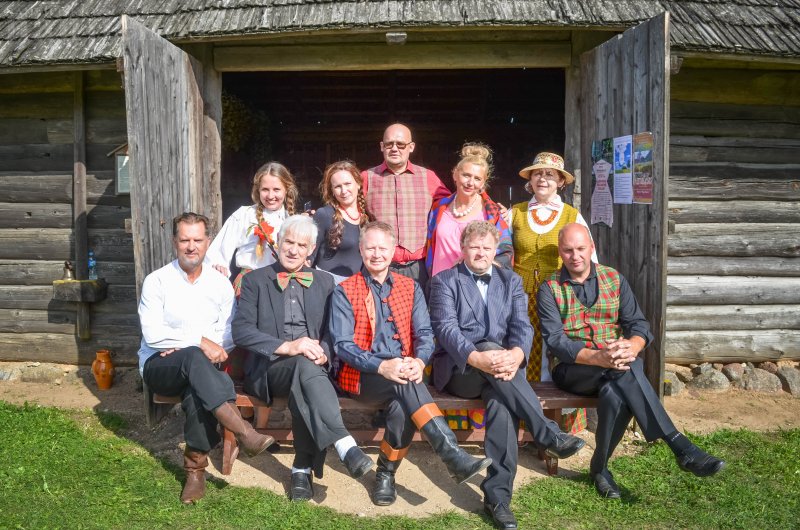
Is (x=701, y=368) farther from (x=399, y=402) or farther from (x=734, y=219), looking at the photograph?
(x=399, y=402)

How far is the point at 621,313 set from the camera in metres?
4.41

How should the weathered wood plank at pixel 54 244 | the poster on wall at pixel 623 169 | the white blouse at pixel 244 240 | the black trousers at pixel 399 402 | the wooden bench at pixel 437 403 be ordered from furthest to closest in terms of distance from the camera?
the weathered wood plank at pixel 54 244, the poster on wall at pixel 623 169, the white blouse at pixel 244 240, the wooden bench at pixel 437 403, the black trousers at pixel 399 402

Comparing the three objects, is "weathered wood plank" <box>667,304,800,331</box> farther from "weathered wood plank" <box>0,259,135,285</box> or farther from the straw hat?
"weathered wood plank" <box>0,259,135,285</box>

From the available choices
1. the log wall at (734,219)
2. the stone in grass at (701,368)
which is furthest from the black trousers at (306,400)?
the stone in grass at (701,368)

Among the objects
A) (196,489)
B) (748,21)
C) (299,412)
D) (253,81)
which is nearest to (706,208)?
(748,21)

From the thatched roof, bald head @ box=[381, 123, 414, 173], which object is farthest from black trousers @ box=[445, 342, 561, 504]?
the thatched roof

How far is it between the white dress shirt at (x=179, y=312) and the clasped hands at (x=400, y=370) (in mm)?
1136

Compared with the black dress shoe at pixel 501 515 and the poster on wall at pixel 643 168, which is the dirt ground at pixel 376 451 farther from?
the poster on wall at pixel 643 168

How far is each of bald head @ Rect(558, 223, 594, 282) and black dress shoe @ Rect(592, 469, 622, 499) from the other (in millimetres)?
1195

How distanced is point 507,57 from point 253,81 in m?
5.40

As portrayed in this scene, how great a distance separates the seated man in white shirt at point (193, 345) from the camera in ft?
12.9

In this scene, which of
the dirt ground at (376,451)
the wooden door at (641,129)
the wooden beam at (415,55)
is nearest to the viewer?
the dirt ground at (376,451)


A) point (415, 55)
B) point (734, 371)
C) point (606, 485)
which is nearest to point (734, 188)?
point (734, 371)

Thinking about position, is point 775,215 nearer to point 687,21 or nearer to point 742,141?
point 742,141
